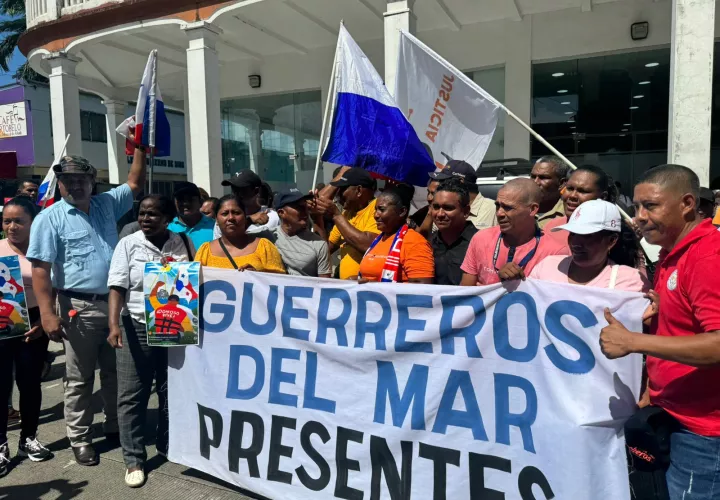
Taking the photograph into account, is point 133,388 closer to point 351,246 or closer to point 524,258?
point 351,246

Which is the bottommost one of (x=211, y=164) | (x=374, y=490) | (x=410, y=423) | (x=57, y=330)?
(x=374, y=490)

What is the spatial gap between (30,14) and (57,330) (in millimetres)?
10444

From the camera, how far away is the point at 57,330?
3473mm

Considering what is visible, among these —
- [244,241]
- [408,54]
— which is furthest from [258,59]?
[244,241]

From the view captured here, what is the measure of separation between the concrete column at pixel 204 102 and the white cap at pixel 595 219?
747cm

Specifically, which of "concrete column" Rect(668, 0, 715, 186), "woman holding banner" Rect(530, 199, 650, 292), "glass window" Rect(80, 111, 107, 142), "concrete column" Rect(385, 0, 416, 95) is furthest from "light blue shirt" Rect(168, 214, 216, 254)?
"glass window" Rect(80, 111, 107, 142)

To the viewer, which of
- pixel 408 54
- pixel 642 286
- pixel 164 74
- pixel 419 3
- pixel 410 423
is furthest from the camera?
pixel 164 74

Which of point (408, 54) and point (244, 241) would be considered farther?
point (408, 54)

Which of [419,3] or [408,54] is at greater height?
[419,3]

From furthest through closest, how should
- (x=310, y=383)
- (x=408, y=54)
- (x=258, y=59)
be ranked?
(x=258, y=59)
(x=408, y=54)
(x=310, y=383)

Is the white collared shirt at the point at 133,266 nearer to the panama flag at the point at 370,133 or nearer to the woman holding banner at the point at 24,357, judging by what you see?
the woman holding banner at the point at 24,357

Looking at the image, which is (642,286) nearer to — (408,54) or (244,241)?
(244,241)

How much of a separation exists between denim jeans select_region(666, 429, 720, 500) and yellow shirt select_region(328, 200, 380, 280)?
215 centimetres

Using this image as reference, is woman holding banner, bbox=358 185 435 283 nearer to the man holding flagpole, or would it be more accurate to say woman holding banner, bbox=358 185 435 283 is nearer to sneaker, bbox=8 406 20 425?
the man holding flagpole
